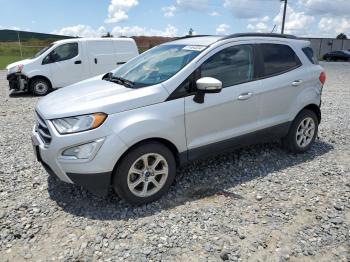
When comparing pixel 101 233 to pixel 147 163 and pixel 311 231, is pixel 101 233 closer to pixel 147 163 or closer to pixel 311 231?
pixel 147 163

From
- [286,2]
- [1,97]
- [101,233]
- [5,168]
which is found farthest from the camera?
[286,2]

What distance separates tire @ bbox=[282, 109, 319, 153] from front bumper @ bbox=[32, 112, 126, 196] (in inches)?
114

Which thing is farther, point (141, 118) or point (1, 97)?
point (1, 97)

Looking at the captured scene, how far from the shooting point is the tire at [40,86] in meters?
11.5

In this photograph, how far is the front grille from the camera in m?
3.61

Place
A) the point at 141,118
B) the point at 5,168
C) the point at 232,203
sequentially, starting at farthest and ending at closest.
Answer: the point at 5,168 < the point at 232,203 < the point at 141,118

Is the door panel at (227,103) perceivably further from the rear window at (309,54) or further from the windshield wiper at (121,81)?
the rear window at (309,54)

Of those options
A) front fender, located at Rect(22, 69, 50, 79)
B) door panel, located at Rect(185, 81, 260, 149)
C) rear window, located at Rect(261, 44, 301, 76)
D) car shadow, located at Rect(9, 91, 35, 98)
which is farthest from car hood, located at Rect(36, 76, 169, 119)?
car shadow, located at Rect(9, 91, 35, 98)

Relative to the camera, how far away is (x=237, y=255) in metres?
3.05

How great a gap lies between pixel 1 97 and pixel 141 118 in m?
9.28

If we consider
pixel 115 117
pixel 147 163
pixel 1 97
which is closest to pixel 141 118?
pixel 115 117

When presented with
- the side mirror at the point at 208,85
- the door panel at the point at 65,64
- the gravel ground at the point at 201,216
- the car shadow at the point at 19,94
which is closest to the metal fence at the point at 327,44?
the door panel at the point at 65,64

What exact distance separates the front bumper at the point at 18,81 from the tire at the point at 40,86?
0.70 feet

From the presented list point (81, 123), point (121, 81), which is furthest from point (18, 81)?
point (81, 123)
